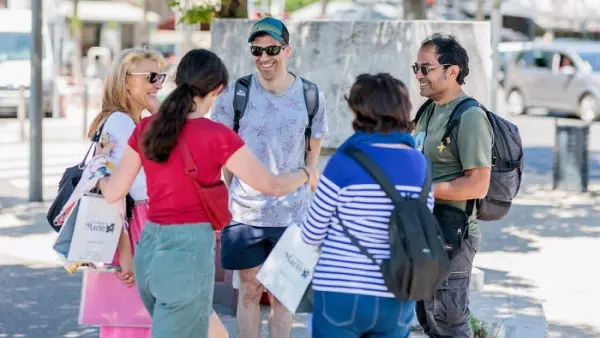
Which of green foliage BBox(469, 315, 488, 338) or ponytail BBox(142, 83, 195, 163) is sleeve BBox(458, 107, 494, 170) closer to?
ponytail BBox(142, 83, 195, 163)

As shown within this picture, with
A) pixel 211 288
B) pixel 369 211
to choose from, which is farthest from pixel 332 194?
pixel 211 288

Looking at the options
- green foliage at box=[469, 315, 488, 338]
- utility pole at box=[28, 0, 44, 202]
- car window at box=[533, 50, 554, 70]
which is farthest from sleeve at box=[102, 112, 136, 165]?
car window at box=[533, 50, 554, 70]

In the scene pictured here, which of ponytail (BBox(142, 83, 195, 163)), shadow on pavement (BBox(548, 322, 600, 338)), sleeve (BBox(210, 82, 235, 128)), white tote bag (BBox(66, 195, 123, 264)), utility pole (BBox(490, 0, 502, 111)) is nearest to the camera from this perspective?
ponytail (BBox(142, 83, 195, 163))

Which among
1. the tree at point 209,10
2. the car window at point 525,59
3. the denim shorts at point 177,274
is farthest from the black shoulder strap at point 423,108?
the car window at point 525,59

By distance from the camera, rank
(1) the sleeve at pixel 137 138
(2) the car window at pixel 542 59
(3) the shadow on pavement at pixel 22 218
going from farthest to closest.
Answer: (2) the car window at pixel 542 59 → (3) the shadow on pavement at pixel 22 218 → (1) the sleeve at pixel 137 138

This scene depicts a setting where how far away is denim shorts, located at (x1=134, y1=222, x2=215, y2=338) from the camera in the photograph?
4031 mm

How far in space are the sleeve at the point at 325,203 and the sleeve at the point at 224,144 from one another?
0.39m

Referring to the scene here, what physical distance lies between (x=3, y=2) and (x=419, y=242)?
37.8 meters

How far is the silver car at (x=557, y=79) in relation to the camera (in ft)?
79.0

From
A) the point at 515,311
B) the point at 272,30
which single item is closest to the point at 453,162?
the point at 272,30

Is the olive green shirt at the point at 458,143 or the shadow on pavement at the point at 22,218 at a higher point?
the olive green shirt at the point at 458,143

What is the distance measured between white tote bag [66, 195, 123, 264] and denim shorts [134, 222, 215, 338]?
46cm

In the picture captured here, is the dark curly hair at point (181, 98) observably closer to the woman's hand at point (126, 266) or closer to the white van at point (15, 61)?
the woman's hand at point (126, 266)

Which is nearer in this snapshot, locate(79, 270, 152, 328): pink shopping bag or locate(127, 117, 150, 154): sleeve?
locate(127, 117, 150, 154): sleeve
